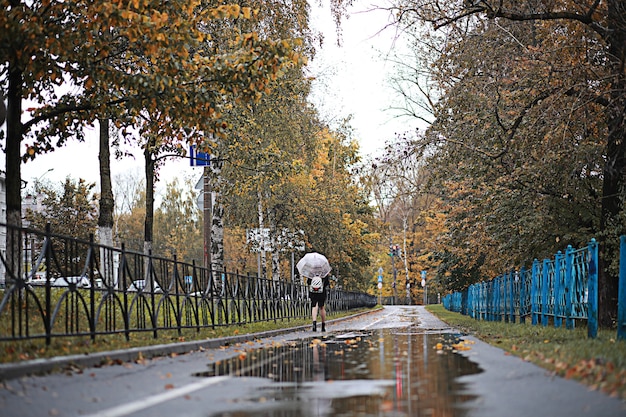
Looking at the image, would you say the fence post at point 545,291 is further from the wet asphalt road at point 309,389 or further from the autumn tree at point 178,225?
the autumn tree at point 178,225

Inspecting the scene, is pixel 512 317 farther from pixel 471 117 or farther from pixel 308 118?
pixel 308 118

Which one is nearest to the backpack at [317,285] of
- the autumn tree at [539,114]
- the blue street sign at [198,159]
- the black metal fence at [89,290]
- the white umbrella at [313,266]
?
the white umbrella at [313,266]

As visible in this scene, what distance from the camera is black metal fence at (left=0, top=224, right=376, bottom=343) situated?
1142cm

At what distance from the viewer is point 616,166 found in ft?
67.3

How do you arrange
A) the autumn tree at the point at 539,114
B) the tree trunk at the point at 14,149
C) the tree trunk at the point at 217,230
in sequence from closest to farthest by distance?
1. the tree trunk at the point at 14,149
2. the autumn tree at the point at 539,114
3. the tree trunk at the point at 217,230

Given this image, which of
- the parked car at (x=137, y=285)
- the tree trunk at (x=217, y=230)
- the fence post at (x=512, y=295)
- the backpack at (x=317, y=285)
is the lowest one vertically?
the fence post at (x=512, y=295)

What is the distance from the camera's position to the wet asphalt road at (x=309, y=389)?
6.99m

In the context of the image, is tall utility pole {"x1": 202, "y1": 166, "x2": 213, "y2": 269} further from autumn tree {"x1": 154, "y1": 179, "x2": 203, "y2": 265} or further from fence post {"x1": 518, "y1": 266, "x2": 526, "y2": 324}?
autumn tree {"x1": 154, "y1": 179, "x2": 203, "y2": 265}

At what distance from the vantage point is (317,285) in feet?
77.3

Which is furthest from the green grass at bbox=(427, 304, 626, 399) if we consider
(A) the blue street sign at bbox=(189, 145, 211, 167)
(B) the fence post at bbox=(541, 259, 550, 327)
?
(A) the blue street sign at bbox=(189, 145, 211, 167)

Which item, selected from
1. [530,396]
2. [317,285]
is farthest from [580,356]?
[317,285]

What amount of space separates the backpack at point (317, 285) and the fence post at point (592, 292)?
9.46 meters

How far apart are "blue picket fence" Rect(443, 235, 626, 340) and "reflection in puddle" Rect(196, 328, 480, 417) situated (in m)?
2.53

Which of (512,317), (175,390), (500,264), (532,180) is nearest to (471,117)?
(532,180)
